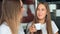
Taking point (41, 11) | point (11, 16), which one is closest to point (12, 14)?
point (11, 16)

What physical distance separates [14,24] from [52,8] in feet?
6.09

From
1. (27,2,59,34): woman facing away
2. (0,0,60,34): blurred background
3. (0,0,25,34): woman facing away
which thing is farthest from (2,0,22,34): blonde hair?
(0,0,60,34): blurred background

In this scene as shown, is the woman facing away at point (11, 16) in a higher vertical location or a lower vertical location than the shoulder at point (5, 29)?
higher

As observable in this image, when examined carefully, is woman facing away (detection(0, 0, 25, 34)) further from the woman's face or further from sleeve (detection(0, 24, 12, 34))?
the woman's face

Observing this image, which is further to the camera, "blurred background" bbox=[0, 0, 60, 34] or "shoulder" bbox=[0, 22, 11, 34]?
"blurred background" bbox=[0, 0, 60, 34]

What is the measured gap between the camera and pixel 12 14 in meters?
2.15

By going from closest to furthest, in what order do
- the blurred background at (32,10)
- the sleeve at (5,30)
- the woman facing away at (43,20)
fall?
the sleeve at (5,30) → the woman facing away at (43,20) → the blurred background at (32,10)

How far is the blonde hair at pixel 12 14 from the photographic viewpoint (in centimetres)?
215

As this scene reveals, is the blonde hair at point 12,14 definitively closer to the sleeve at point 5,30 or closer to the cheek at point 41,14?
A: the sleeve at point 5,30

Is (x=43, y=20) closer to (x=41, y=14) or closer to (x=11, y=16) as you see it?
(x=41, y=14)

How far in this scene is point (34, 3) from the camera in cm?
383

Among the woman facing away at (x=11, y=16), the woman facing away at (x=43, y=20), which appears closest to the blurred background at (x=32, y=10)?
the woman facing away at (x=43, y=20)

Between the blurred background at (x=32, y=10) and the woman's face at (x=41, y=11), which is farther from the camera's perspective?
the blurred background at (x=32, y=10)

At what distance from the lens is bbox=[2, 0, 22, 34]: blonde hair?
7.06ft
